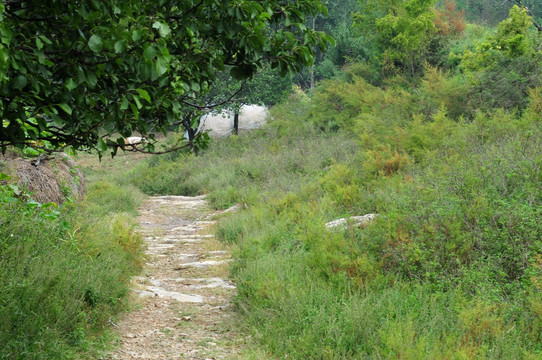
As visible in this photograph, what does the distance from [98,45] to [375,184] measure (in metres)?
7.55

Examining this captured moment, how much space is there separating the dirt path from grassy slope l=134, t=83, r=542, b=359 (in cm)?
36

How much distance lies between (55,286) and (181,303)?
7.01ft

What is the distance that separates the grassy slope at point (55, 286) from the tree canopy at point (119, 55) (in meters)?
1.83

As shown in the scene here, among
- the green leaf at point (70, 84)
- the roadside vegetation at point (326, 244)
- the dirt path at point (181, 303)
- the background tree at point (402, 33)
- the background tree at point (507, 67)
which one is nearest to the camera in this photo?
the green leaf at point (70, 84)

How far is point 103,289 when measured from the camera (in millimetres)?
5555

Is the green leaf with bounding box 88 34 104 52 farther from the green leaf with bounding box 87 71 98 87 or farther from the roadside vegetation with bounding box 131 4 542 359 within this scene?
the roadside vegetation with bounding box 131 4 542 359

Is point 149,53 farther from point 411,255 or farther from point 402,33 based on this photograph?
point 402,33

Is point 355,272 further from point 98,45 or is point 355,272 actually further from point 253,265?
point 98,45

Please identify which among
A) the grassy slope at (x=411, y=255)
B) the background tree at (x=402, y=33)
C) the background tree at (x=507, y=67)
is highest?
the background tree at (x=402, y=33)

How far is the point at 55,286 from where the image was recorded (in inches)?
184

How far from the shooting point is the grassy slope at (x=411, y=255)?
4250 mm

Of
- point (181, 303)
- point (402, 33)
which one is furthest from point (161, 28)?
point (402, 33)

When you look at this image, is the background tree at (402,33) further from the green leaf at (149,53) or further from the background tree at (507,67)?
the green leaf at (149,53)

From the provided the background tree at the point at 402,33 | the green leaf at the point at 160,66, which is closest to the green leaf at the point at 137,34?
the green leaf at the point at 160,66
